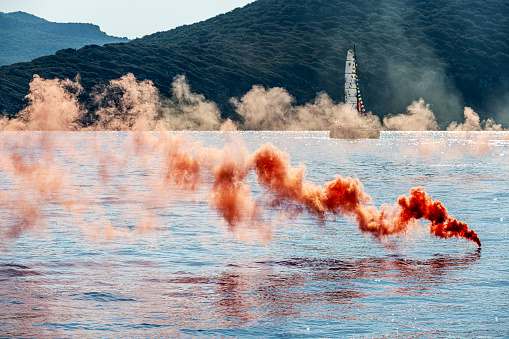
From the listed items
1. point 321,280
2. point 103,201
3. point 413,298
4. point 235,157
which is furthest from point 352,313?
point 103,201

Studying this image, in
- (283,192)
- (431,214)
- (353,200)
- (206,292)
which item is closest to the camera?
(206,292)

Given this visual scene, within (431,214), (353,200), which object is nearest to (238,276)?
(353,200)

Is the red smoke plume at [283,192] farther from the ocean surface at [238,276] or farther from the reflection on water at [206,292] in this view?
the reflection on water at [206,292]

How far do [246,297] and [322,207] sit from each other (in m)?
16.7

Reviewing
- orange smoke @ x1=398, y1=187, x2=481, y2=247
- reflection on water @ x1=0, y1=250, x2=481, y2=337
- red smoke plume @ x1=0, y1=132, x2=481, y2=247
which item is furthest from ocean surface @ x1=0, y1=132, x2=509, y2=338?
orange smoke @ x1=398, y1=187, x2=481, y2=247

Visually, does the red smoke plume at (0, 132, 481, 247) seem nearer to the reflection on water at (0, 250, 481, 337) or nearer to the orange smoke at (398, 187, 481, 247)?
the orange smoke at (398, 187, 481, 247)

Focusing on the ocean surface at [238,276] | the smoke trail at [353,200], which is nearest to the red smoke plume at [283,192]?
the smoke trail at [353,200]

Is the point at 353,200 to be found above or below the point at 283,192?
below

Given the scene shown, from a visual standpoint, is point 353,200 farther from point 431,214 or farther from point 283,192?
point 431,214

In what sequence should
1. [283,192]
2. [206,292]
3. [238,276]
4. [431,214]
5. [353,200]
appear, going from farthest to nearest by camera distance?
[283,192], [353,200], [431,214], [238,276], [206,292]

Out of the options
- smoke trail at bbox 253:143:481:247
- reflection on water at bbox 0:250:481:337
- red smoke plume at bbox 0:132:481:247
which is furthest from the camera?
red smoke plume at bbox 0:132:481:247

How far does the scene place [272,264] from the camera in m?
30.1

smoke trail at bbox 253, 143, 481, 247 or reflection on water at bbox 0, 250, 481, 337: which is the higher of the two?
smoke trail at bbox 253, 143, 481, 247

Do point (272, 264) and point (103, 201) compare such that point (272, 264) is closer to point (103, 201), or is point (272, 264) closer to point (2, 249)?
point (2, 249)
